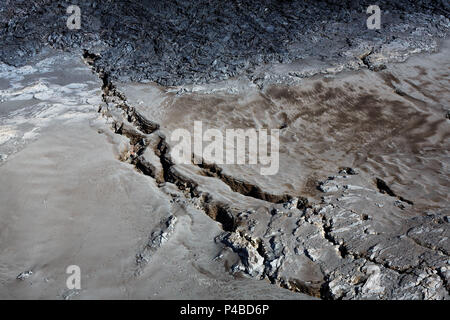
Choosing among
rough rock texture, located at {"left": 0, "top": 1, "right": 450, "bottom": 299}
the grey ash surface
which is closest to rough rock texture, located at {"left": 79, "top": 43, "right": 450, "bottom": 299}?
rough rock texture, located at {"left": 0, "top": 1, "right": 450, "bottom": 299}

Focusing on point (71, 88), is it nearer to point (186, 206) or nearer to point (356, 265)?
point (186, 206)

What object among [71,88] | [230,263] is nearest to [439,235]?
[230,263]

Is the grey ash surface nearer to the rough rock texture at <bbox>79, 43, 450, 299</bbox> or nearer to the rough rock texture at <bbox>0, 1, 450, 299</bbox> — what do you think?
the rough rock texture at <bbox>0, 1, 450, 299</bbox>

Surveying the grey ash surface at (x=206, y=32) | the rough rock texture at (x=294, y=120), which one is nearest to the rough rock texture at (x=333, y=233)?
the rough rock texture at (x=294, y=120)

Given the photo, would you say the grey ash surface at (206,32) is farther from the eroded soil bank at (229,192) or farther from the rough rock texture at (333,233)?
the rough rock texture at (333,233)

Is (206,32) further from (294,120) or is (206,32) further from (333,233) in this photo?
(333,233)

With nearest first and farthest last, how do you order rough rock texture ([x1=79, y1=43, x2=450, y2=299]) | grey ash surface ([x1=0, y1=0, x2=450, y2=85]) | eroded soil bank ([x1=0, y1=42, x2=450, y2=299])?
rough rock texture ([x1=79, y1=43, x2=450, y2=299]), eroded soil bank ([x1=0, y1=42, x2=450, y2=299]), grey ash surface ([x1=0, y1=0, x2=450, y2=85])

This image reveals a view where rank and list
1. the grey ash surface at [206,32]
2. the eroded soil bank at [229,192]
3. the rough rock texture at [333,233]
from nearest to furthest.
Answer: the rough rock texture at [333,233] → the eroded soil bank at [229,192] → the grey ash surface at [206,32]

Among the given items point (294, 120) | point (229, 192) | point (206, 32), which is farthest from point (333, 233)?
point (206, 32)
